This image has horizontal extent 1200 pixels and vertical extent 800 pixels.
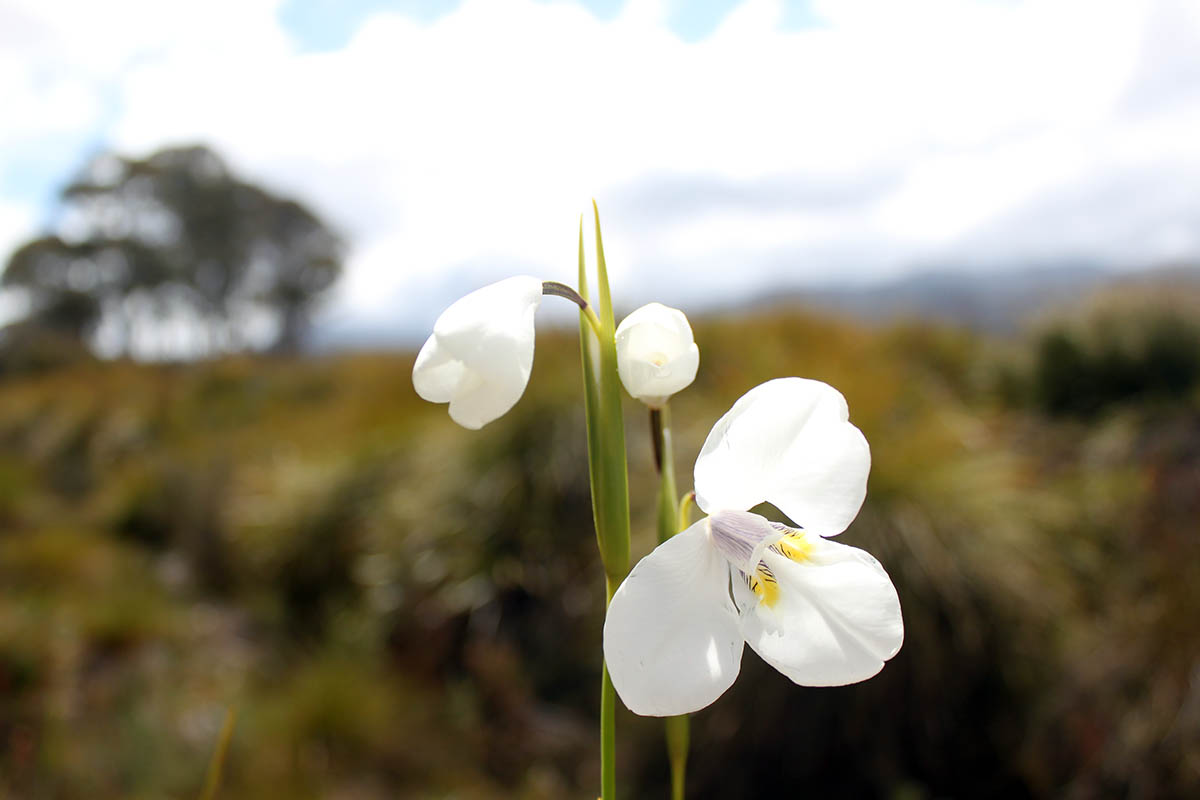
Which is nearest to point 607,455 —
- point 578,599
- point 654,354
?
point 654,354

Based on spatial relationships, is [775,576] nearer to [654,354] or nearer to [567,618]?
[654,354]

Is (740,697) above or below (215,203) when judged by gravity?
below

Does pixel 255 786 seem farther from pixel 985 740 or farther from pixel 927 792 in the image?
pixel 985 740

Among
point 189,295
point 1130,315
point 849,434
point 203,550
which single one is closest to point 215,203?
point 189,295

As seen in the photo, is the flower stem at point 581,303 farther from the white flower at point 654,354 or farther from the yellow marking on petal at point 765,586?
the yellow marking on petal at point 765,586

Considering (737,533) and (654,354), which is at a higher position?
(654,354)

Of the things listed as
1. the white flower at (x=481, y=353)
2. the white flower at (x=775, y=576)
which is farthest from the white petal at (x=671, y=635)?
the white flower at (x=481, y=353)
